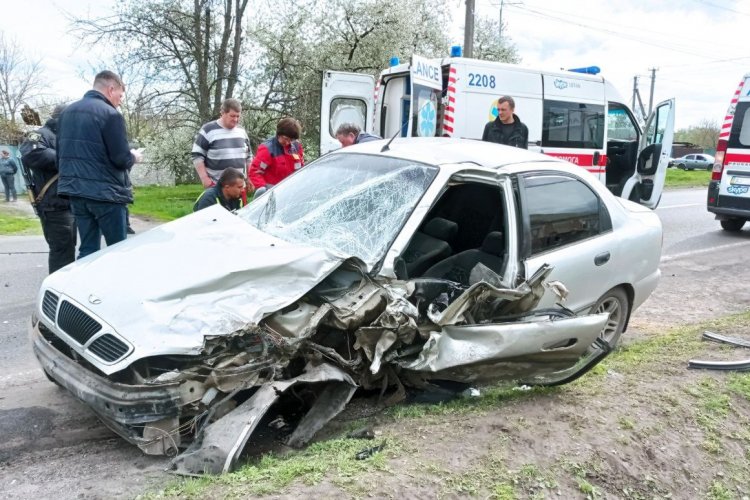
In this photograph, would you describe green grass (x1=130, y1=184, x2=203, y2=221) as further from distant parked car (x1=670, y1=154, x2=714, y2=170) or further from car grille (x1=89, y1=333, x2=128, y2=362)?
distant parked car (x1=670, y1=154, x2=714, y2=170)

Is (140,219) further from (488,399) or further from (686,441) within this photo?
(686,441)

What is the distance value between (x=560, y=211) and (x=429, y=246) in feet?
3.33

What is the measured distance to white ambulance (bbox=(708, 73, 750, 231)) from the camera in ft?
34.6

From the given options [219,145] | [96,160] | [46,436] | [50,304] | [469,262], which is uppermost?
[219,145]

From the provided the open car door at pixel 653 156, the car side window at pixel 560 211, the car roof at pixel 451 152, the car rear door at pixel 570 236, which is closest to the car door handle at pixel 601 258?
the car rear door at pixel 570 236

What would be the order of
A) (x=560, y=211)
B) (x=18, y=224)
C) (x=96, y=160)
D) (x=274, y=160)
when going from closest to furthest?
(x=560, y=211) < (x=96, y=160) < (x=274, y=160) < (x=18, y=224)

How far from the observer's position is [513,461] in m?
2.86

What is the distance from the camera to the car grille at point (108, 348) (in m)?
2.71

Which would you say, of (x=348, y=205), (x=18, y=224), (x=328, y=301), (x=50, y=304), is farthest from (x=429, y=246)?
(x=18, y=224)

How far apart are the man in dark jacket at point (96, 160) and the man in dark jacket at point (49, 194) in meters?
0.62

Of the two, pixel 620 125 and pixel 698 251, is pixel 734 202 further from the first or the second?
pixel 620 125

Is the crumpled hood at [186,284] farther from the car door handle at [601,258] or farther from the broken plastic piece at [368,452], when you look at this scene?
the car door handle at [601,258]

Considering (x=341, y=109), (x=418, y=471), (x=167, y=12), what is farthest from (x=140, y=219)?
(x=418, y=471)

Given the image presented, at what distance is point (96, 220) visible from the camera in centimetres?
487
